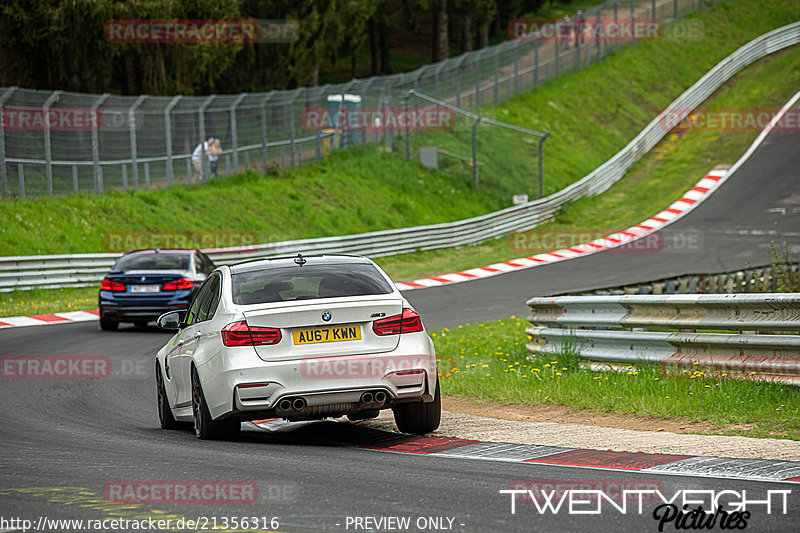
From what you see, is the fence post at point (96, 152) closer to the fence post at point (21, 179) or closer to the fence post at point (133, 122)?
the fence post at point (133, 122)

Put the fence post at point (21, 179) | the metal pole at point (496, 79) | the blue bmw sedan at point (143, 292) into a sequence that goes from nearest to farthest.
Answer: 1. the blue bmw sedan at point (143, 292)
2. the fence post at point (21, 179)
3. the metal pole at point (496, 79)

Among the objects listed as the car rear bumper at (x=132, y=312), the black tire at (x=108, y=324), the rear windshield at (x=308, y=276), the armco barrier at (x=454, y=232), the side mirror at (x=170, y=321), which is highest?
the rear windshield at (x=308, y=276)

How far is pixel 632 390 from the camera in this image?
1022 cm

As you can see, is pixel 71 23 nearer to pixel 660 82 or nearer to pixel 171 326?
pixel 171 326

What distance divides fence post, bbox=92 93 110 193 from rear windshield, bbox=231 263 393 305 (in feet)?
69.6

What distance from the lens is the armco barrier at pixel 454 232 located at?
Answer: 83.1ft

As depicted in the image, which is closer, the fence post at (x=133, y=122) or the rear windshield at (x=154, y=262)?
the rear windshield at (x=154, y=262)

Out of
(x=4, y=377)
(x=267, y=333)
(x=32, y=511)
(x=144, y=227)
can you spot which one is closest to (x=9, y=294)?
(x=144, y=227)

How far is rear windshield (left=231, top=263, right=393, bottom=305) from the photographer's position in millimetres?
8644

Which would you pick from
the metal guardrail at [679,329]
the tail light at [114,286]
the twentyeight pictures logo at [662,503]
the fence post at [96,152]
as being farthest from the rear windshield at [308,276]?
the fence post at [96,152]

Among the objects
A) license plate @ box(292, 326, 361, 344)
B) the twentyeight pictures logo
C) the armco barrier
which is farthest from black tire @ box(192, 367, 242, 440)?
the armco barrier

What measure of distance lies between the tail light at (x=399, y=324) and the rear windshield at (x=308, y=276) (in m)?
0.34

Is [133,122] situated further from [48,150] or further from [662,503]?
[662,503]

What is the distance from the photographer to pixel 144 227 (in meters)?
30.0
